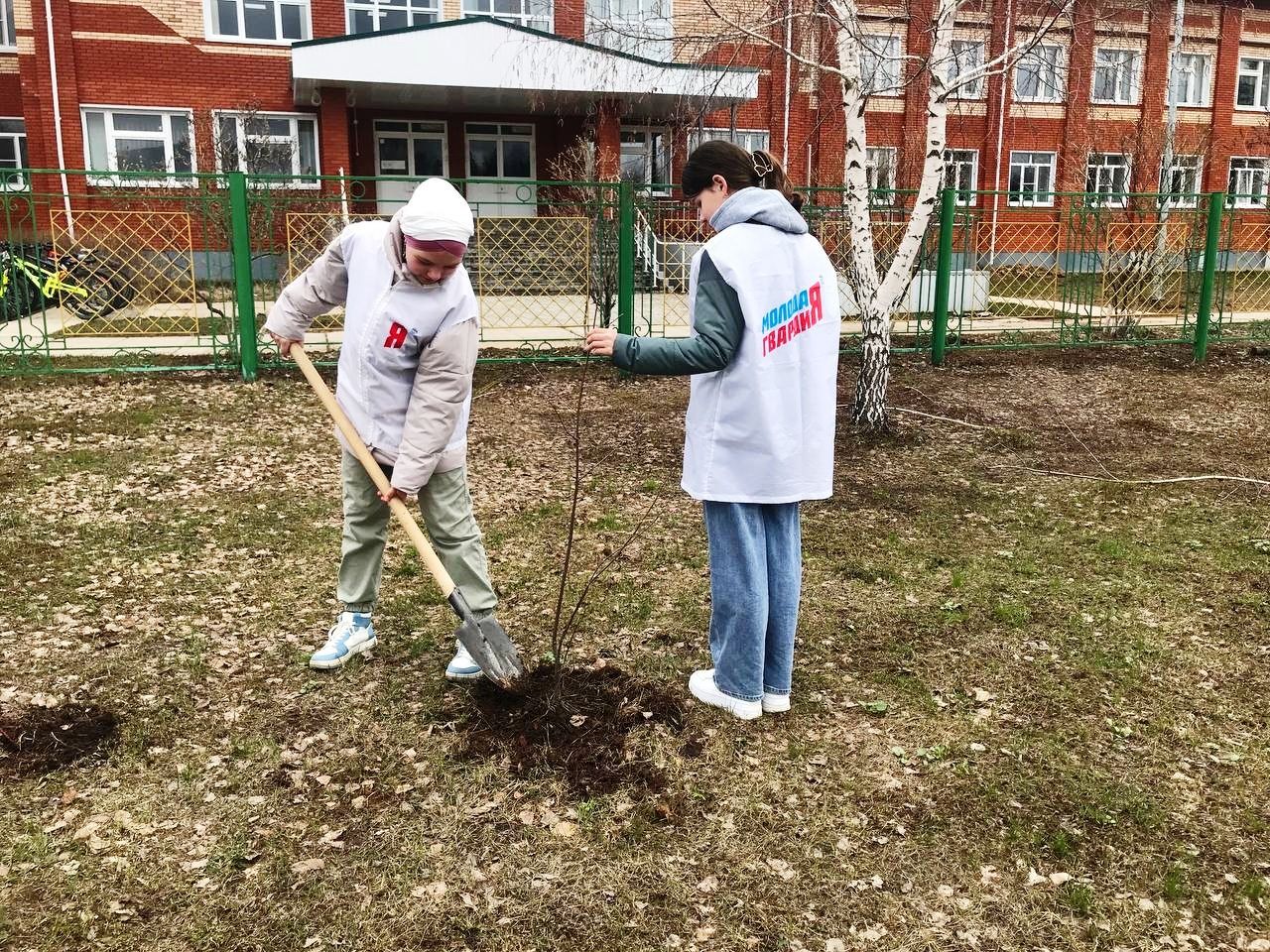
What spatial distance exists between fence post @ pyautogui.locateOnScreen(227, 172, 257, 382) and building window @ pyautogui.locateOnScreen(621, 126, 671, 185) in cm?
1241

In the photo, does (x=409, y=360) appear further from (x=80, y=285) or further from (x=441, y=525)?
(x=80, y=285)

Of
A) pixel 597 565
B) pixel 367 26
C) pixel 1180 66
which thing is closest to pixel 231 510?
pixel 597 565

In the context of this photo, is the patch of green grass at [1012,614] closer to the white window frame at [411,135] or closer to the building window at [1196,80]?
the white window frame at [411,135]

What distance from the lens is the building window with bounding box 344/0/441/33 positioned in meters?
19.2

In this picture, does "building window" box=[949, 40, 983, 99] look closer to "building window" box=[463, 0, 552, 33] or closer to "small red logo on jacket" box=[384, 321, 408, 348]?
"small red logo on jacket" box=[384, 321, 408, 348]

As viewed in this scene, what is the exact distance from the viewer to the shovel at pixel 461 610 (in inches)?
120

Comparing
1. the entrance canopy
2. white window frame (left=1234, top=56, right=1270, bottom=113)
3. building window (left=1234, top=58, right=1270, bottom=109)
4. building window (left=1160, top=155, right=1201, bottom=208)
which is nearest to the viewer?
the entrance canopy

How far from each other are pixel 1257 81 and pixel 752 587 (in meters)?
29.4

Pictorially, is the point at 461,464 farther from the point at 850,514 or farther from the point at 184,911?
the point at 850,514

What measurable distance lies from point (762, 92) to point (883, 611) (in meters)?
19.1

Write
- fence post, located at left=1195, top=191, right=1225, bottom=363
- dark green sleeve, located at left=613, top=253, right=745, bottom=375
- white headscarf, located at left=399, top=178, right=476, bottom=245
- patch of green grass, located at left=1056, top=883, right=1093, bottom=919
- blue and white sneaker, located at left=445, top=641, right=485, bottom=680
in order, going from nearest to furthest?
patch of green grass, located at left=1056, top=883, right=1093, bottom=919 → dark green sleeve, located at left=613, top=253, right=745, bottom=375 → white headscarf, located at left=399, top=178, right=476, bottom=245 → blue and white sneaker, located at left=445, top=641, right=485, bottom=680 → fence post, located at left=1195, top=191, right=1225, bottom=363

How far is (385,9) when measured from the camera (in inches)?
761

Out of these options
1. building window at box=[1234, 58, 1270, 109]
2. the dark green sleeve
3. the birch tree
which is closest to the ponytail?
the dark green sleeve

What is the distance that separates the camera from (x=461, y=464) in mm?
3270
